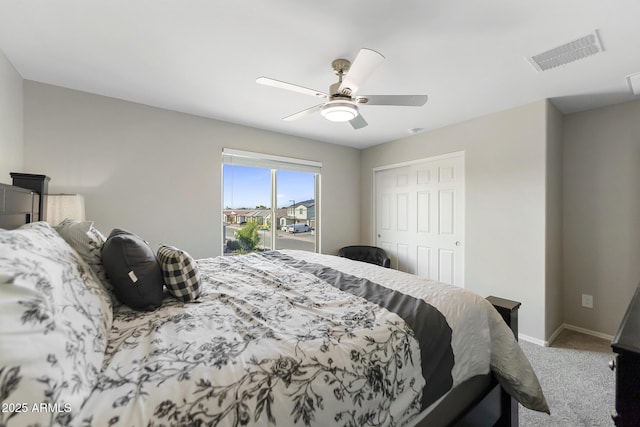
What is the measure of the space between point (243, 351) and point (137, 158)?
2.66 meters

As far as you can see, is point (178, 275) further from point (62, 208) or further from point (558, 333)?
point (558, 333)

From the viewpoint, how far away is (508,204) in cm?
284

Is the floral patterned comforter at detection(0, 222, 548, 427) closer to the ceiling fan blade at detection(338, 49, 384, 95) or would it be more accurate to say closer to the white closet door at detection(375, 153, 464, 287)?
the ceiling fan blade at detection(338, 49, 384, 95)

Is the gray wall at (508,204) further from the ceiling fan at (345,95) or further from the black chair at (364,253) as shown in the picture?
the ceiling fan at (345,95)

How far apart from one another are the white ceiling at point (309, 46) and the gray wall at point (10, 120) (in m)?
0.12

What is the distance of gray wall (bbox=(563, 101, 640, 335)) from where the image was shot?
258cm

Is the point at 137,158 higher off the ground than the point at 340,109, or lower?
lower

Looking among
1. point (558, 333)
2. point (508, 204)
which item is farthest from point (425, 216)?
point (558, 333)

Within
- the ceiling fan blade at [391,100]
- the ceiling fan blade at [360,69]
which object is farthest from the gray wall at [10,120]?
the ceiling fan blade at [391,100]

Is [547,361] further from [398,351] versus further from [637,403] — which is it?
[398,351]

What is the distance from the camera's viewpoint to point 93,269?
1.20 metres

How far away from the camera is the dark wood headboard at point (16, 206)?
1271mm

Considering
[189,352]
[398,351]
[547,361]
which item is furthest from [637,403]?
[547,361]

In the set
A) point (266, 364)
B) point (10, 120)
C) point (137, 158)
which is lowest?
point (266, 364)
